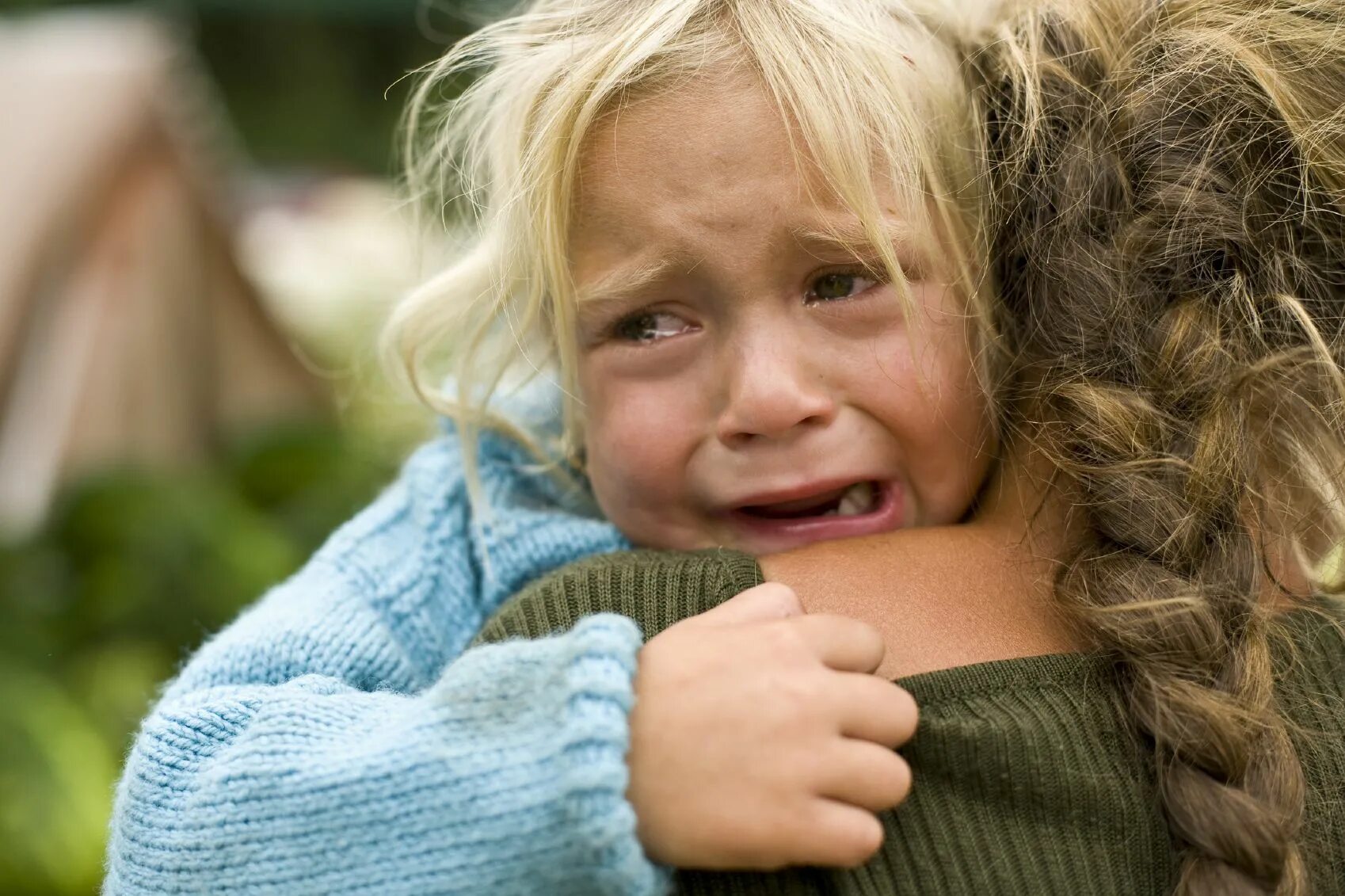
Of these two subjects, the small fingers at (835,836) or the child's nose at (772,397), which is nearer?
the small fingers at (835,836)

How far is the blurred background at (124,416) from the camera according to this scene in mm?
2744

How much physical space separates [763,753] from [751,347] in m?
0.46

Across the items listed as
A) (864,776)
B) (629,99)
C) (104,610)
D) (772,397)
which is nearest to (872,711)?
(864,776)

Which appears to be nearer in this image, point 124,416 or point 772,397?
point 772,397

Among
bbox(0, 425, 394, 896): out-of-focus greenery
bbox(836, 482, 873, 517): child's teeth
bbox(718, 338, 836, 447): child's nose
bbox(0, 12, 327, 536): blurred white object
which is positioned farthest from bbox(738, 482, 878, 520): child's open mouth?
bbox(0, 12, 327, 536): blurred white object

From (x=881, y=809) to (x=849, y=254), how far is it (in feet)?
1.78

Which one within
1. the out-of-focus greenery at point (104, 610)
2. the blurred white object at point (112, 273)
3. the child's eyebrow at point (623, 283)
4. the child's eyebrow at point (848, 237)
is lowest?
the out-of-focus greenery at point (104, 610)

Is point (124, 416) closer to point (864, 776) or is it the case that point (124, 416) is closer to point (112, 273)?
point (112, 273)

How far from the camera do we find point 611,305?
145cm

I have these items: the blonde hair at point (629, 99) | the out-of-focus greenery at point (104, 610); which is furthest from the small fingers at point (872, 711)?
the out-of-focus greenery at point (104, 610)

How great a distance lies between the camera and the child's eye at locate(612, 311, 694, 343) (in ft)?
4.76

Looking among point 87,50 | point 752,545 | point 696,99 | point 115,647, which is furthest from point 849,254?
point 87,50

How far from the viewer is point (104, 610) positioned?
124 inches

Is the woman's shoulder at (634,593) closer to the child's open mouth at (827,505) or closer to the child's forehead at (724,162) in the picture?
the child's open mouth at (827,505)
